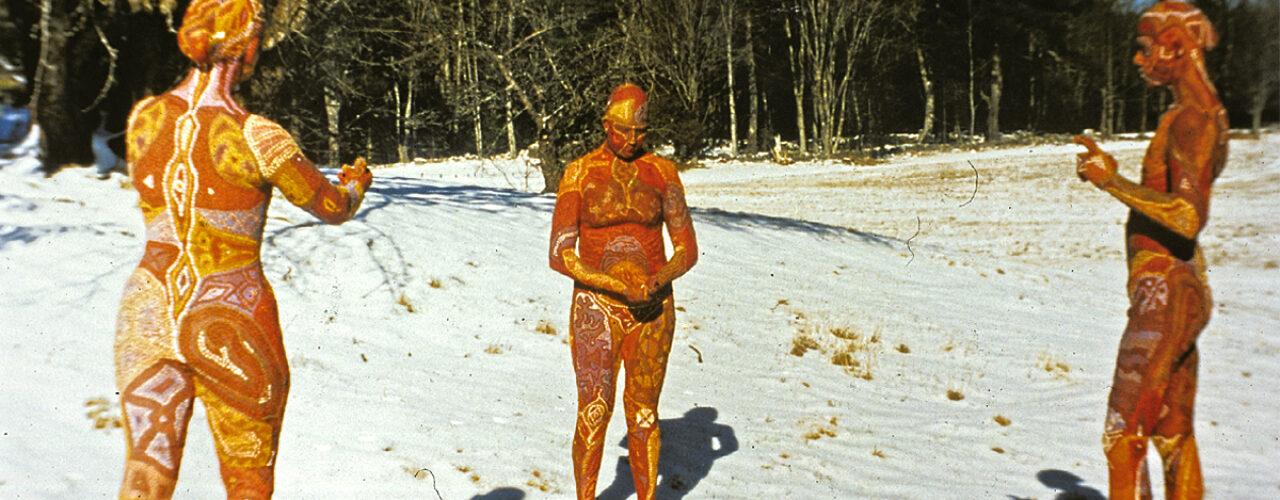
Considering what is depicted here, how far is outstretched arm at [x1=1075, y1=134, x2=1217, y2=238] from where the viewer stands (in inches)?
119

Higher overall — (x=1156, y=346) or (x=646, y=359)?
(x=1156, y=346)

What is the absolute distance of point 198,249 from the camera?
312cm

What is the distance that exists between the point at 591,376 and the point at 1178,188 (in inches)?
105

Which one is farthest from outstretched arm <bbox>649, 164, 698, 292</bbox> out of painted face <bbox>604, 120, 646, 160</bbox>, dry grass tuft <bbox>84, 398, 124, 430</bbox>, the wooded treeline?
dry grass tuft <bbox>84, 398, 124, 430</bbox>

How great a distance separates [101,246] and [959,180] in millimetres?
17486

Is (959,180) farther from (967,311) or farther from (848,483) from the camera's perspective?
(848,483)

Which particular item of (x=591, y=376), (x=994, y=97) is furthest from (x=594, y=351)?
(x=994, y=97)

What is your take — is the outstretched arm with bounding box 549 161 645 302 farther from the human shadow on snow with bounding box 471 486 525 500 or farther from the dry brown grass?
the dry brown grass

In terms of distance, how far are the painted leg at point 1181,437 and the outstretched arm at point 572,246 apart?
222 centimetres

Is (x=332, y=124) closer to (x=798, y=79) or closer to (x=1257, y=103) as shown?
(x=1257, y=103)

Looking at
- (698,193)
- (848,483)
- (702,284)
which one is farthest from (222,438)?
(698,193)

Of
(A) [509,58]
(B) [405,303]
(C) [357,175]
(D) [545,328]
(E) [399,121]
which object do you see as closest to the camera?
(C) [357,175]

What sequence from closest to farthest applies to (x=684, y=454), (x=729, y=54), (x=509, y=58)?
(x=684, y=454)
(x=509, y=58)
(x=729, y=54)

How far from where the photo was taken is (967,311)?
1085cm
